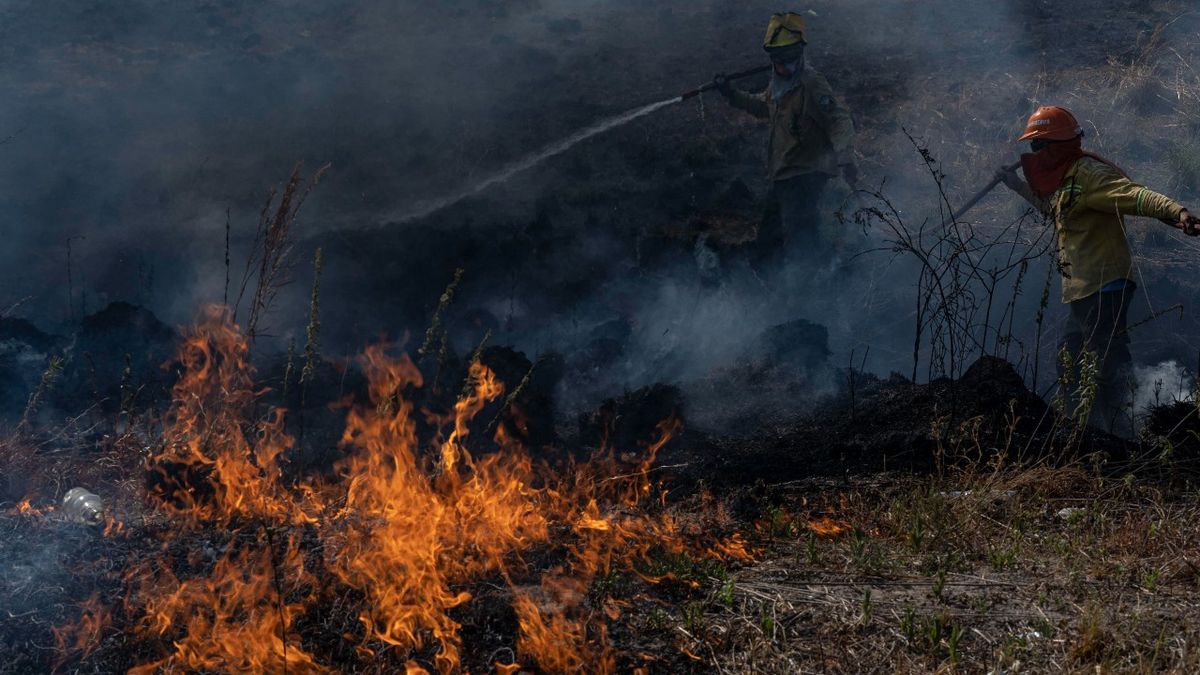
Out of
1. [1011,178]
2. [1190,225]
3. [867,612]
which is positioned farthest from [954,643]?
[1011,178]

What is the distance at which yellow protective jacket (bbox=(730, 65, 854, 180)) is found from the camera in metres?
7.54

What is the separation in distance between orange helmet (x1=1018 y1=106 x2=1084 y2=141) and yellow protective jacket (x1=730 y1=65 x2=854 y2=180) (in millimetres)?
2008

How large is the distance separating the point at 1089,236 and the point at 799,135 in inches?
102

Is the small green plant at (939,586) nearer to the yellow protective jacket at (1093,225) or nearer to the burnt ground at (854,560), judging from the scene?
the burnt ground at (854,560)

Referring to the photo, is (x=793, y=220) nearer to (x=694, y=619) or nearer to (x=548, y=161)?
(x=548, y=161)

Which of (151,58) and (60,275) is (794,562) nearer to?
(60,275)

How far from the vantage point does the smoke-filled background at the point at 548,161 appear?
25.0 feet

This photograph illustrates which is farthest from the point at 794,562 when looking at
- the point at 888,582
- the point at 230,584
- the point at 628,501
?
the point at 230,584

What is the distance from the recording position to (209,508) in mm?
3936

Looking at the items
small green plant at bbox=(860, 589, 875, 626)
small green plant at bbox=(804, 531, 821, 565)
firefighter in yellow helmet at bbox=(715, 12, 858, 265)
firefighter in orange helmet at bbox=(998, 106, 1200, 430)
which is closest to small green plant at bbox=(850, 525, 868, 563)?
small green plant at bbox=(804, 531, 821, 565)

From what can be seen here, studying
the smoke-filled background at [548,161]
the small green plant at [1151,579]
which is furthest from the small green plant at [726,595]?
the smoke-filled background at [548,161]

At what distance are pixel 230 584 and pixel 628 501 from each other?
1.80m

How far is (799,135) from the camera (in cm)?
762

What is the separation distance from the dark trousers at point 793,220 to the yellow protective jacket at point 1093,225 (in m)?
2.39
